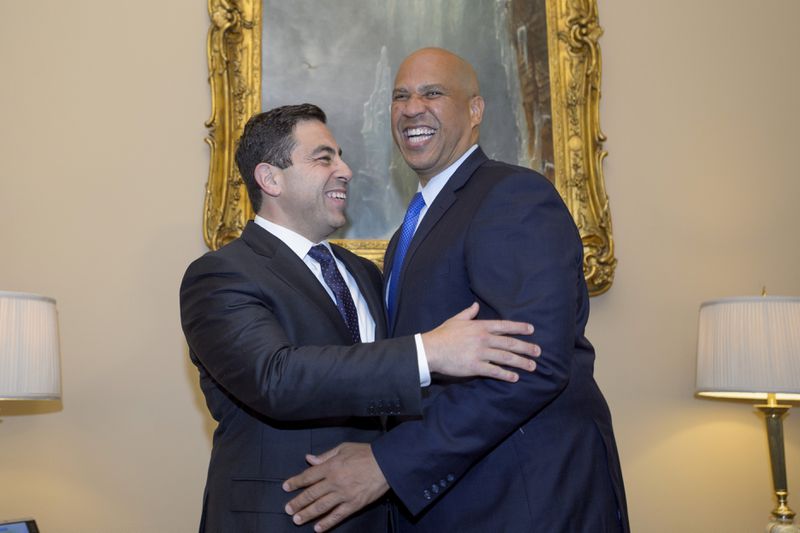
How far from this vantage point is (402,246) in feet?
9.12

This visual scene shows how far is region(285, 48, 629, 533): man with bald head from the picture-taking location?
85.0 inches

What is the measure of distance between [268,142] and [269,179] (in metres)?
0.14

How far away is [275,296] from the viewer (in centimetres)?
240

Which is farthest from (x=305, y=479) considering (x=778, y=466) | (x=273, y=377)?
(x=778, y=466)

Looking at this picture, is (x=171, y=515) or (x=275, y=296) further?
(x=171, y=515)

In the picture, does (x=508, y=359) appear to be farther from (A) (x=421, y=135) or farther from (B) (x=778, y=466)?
(B) (x=778, y=466)

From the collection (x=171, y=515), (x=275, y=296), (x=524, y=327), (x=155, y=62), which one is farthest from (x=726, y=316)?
(x=155, y=62)

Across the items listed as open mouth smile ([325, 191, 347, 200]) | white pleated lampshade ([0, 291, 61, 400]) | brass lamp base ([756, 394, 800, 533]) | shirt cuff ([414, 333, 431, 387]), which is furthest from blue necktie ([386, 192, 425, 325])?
brass lamp base ([756, 394, 800, 533])

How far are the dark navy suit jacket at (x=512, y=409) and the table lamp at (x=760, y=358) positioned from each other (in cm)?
125

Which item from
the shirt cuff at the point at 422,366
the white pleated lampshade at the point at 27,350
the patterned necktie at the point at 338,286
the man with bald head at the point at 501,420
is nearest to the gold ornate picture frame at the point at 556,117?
the white pleated lampshade at the point at 27,350

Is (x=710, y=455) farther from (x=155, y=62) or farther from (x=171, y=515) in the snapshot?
(x=155, y=62)

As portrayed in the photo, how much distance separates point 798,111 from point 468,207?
2590mm

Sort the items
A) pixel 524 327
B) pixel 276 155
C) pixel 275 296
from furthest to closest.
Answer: pixel 276 155
pixel 275 296
pixel 524 327

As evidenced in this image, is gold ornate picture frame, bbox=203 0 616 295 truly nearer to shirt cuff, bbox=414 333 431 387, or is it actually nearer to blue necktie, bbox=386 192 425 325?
blue necktie, bbox=386 192 425 325
